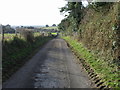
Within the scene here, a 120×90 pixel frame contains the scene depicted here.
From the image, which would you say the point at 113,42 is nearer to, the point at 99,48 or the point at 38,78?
the point at 99,48

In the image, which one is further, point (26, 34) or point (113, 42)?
point (26, 34)

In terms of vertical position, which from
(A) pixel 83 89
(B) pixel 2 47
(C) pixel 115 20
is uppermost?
(C) pixel 115 20

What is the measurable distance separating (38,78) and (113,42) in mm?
4896

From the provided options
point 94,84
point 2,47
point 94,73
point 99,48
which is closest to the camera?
point 94,84

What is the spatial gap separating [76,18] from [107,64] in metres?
17.9

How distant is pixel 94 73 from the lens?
9.60 m

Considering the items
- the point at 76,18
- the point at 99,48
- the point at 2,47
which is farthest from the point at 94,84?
the point at 76,18

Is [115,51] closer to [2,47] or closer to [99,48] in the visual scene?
[99,48]

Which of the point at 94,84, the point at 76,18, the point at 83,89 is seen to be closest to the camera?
the point at 83,89

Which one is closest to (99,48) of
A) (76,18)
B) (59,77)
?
(59,77)

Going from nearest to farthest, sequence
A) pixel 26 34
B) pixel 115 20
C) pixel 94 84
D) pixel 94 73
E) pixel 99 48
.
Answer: pixel 94 84 → pixel 94 73 → pixel 115 20 → pixel 99 48 → pixel 26 34

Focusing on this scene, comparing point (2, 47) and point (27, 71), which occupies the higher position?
point (2, 47)

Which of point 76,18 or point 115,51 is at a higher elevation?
point 76,18

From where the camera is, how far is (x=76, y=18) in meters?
27.5
